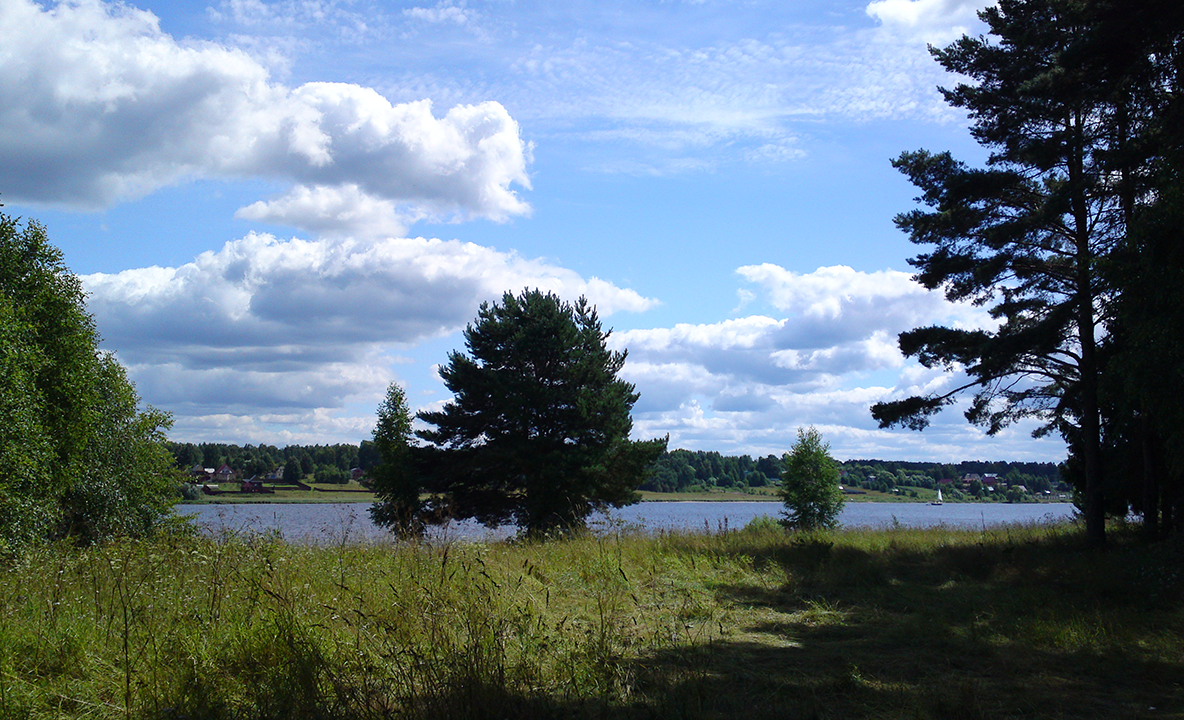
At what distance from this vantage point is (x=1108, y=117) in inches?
Answer: 526

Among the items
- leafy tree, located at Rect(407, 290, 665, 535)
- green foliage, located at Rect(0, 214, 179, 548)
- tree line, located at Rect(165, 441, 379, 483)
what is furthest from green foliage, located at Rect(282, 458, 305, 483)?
leafy tree, located at Rect(407, 290, 665, 535)

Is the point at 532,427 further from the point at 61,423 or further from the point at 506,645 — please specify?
the point at 506,645

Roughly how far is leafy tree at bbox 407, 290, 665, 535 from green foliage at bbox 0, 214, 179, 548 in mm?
11338

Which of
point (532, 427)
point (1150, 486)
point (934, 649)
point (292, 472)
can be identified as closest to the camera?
point (934, 649)

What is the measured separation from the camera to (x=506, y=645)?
16.6 feet

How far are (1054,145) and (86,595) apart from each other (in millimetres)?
16230

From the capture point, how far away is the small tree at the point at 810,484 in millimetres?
31062

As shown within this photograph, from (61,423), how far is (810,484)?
29.0m

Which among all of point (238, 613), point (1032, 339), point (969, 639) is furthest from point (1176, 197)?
point (238, 613)

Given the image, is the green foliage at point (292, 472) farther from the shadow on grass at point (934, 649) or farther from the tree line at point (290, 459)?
the shadow on grass at point (934, 649)

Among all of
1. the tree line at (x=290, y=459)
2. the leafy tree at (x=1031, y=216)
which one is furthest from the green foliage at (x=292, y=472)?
the leafy tree at (x=1031, y=216)

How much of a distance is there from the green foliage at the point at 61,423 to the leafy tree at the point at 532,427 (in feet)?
37.2

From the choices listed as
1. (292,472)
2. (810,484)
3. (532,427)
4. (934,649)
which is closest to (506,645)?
(934,649)

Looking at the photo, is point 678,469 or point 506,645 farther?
point 678,469
